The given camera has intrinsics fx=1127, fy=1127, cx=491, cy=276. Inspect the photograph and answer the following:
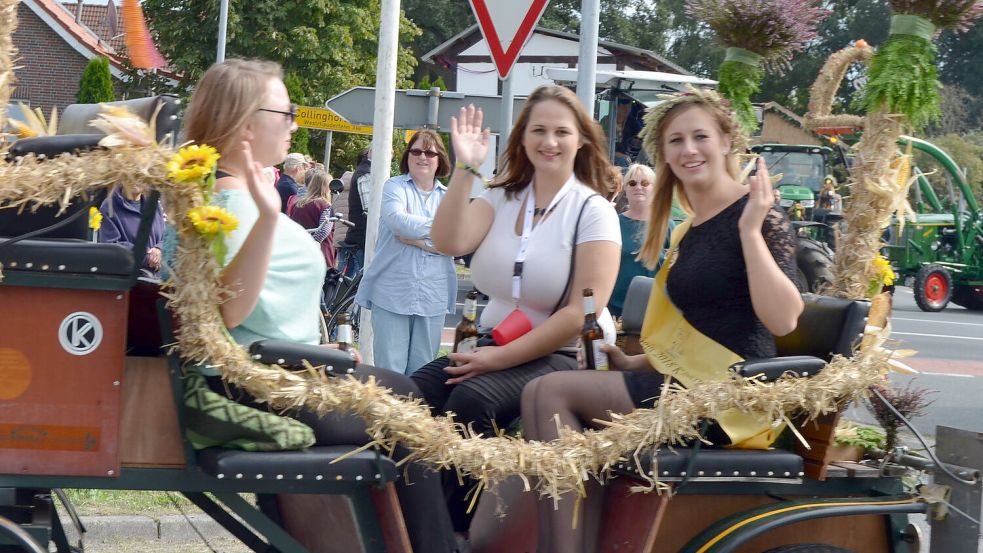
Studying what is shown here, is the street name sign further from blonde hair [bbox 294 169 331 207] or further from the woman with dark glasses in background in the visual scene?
blonde hair [bbox 294 169 331 207]

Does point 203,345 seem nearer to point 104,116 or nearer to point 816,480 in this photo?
point 104,116

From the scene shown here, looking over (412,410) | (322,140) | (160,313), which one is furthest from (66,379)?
(322,140)

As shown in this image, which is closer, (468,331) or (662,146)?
(662,146)

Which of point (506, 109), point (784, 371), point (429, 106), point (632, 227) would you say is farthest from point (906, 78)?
point (429, 106)

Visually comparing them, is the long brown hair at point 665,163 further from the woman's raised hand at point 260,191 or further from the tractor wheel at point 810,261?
the tractor wheel at point 810,261

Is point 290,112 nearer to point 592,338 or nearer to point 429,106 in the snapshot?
point 592,338

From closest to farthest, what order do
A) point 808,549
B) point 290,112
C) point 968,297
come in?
1. point 290,112
2. point 808,549
3. point 968,297

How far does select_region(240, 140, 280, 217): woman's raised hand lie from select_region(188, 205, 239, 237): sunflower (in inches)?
3.1

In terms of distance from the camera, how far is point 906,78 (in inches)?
137

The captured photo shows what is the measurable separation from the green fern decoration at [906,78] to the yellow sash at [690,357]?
2.60 feet

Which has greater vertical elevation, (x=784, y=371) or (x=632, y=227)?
(x=632, y=227)

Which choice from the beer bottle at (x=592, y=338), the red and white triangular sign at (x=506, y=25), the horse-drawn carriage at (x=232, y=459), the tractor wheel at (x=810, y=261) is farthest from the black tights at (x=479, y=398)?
the tractor wheel at (x=810, y=261)

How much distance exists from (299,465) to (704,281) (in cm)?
134

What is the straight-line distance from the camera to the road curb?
5.14m
